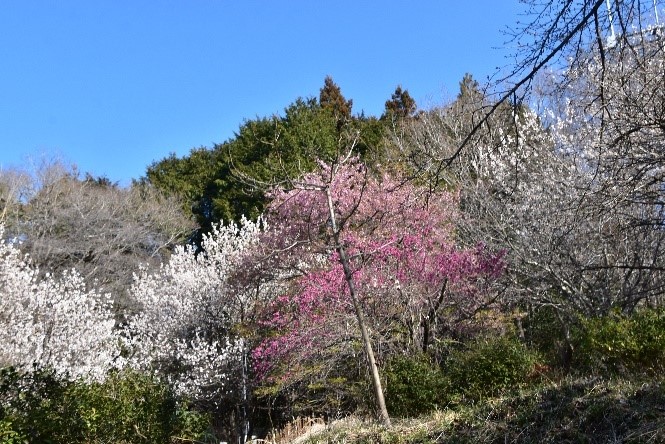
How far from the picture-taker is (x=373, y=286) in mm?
8398

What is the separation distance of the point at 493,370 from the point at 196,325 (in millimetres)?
7208

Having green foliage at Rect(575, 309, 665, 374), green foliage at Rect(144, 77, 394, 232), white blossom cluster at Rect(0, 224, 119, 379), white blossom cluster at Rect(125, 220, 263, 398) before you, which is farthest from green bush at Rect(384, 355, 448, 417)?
green foliage at Rect(144, 77, 394, 232)

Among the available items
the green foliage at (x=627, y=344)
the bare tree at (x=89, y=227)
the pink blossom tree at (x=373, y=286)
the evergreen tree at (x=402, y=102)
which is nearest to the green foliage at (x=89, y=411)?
the pink blossom tree at (x=373, y=286)

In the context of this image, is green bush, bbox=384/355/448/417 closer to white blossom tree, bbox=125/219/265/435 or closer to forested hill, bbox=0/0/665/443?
forested hill, bbox=0/0/665/443

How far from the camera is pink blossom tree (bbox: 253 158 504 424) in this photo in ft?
27.5

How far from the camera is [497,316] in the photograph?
9094 mm

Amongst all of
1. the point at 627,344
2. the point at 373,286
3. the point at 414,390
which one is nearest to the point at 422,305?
the point at 373,286

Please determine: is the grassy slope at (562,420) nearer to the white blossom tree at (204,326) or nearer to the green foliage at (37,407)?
the green foliage at (37,407)

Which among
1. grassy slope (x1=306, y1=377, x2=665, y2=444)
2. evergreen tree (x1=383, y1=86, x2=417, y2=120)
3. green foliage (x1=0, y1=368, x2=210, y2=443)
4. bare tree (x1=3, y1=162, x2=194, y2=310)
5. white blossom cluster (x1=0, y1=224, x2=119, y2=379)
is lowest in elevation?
grassy slope (x1=306, y1=377, x2=665, y2=444)

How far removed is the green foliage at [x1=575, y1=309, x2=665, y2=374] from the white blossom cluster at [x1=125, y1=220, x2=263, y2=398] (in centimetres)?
611

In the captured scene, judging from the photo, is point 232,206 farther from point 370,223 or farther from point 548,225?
point 548,225

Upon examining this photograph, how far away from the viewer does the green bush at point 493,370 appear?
6453 mm

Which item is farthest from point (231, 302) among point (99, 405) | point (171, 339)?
point (99, 405)

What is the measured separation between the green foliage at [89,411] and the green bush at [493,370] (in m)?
4.15
